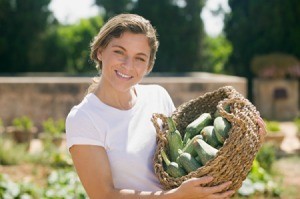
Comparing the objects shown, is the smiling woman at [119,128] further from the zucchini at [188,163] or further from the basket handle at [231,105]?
the basket handle at [231,105]

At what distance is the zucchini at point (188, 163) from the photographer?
2.11 meters

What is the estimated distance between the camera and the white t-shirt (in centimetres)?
216

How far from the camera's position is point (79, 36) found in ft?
84.9

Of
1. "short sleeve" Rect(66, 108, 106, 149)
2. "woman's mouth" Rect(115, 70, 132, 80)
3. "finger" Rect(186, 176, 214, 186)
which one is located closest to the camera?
"finger" Rect(186, 176, 214, 186)

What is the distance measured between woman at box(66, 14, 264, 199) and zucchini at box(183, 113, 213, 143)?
14cm

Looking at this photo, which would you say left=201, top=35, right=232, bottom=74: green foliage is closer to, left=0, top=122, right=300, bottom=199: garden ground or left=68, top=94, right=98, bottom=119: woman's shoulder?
left=0, top=122, right=300, bottom=199: garden ground

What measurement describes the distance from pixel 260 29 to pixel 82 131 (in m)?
15.7

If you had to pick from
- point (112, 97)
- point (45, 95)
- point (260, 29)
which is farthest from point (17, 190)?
point (260, 29)

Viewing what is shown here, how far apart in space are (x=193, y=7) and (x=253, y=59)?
4415 mm

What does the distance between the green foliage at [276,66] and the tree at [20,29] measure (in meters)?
7.60

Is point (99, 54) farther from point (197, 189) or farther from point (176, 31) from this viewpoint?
point (176, 31)

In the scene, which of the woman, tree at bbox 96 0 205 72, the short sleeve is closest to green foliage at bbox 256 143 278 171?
the woman

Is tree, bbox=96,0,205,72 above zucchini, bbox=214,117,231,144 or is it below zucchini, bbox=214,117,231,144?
below

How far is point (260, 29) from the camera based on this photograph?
1730 cm
